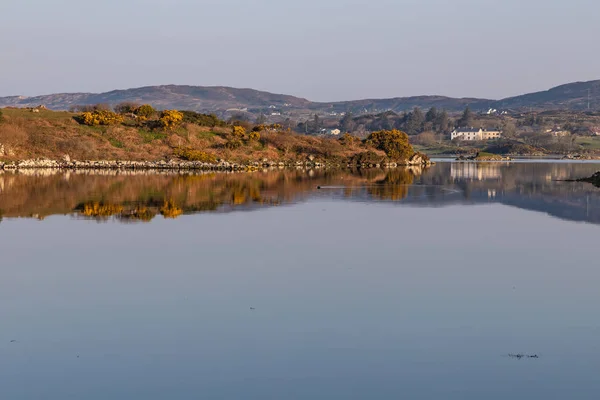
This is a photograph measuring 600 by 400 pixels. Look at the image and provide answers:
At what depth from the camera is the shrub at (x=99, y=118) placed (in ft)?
235

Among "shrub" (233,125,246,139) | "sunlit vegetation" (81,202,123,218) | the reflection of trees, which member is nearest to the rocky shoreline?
"shrub" (233,125,246,139)

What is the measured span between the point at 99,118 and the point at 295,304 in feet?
204

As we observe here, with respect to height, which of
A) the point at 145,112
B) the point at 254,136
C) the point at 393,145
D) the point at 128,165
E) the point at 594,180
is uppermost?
→ the point at 145,112

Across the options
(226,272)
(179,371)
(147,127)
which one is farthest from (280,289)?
(147,127)

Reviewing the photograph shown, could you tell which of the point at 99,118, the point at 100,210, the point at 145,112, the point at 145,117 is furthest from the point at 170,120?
the point at 100,210

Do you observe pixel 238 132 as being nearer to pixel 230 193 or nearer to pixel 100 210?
pixel 230 193

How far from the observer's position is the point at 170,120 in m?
73.6

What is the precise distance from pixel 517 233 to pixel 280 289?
12.0 m

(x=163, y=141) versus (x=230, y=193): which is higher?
(x=163, y=141)

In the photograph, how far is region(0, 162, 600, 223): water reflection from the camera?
30.0 metres

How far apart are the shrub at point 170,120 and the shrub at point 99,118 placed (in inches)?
166

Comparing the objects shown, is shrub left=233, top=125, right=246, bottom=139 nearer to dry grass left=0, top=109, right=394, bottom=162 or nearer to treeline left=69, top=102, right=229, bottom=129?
dry grass left=0, top=109, right=394, bottom=162

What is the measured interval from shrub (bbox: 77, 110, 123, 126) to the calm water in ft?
143

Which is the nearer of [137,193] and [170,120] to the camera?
[137,193]
